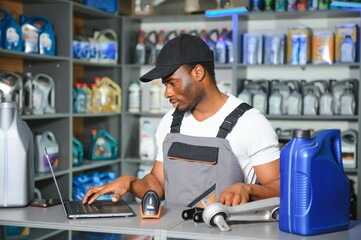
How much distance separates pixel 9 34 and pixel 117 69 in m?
1.56

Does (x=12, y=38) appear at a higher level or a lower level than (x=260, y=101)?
higher

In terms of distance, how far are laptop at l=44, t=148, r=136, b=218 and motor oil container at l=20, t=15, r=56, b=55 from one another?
222 centimetres

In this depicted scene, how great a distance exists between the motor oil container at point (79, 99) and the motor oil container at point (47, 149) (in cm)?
34

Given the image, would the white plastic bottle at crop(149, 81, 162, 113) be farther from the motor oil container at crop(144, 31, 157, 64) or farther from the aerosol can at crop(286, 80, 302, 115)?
the aerosol can at crop(286, 80, 302, 115)

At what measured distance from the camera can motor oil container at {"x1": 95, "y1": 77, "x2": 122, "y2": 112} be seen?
207 inches

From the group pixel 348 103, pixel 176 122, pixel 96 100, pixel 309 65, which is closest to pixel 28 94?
pixel 96 100

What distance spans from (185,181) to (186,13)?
3.11 meters

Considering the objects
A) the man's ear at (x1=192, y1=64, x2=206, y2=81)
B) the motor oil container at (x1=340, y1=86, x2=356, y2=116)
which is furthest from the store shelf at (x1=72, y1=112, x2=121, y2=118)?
the man's ear at (x1=192, y1=64, x2=206, y2=81)

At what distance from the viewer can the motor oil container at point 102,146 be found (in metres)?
5.25

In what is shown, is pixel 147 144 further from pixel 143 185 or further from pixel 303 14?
pixel 143 185

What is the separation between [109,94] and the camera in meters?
5.32

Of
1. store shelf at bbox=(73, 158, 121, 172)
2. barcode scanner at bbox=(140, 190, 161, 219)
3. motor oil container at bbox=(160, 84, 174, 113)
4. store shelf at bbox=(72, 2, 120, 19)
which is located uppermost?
store shelf at bbox=(72, 2, 120, 19)

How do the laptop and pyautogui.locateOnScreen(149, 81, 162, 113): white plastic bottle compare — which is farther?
pyautogui.locateOnScreen(149, 81, 162, 113): white plastic bottle

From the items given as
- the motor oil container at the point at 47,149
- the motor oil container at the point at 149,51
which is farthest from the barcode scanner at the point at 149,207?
the motor oil container at the point at 149,51
